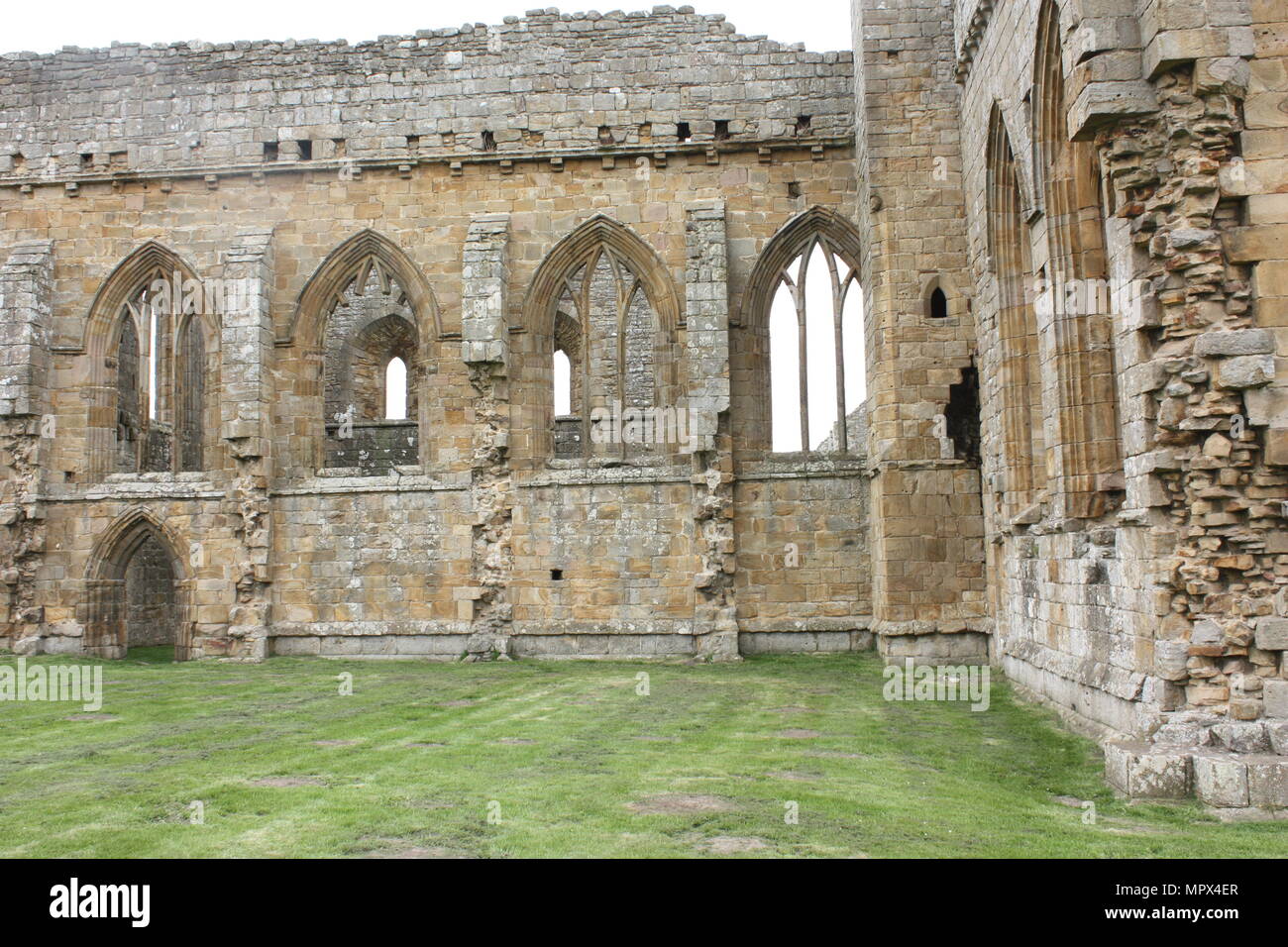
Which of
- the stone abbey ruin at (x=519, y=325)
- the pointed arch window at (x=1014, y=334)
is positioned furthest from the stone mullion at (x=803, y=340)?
the pointed arch window at (x=1014, y=334)

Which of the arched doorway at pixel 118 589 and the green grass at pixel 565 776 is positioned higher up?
the arched doorway at pixel 118 589

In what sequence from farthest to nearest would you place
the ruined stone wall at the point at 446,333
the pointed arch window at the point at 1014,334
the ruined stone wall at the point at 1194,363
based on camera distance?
the ruined stone wall at the point at 446,333
the pointed arch window at the point at 1014,334
the ruined stone wall at the point at 1194,363

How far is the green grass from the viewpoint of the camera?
559 cm

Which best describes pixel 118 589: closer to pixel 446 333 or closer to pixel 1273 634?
pixel 446 333

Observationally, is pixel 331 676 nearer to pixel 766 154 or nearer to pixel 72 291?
pixel 72 291

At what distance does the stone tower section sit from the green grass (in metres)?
1.59

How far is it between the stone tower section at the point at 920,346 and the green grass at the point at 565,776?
5.21 ft

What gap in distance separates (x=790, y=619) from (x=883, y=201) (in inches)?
225

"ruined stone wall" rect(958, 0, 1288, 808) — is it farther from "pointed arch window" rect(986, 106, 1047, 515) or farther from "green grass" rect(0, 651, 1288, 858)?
"pointed arch window" rect(986, 106, 1047, 515)

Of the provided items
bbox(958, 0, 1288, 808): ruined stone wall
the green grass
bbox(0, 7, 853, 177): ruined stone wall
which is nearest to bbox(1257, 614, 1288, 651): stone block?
bbox(958, 0, 1288, 808): ruined stone wall

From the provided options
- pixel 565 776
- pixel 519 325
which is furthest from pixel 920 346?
pixel 565 776

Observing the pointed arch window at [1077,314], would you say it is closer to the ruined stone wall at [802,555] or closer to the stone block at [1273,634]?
the stone block at [1273,634]

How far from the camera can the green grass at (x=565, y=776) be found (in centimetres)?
559

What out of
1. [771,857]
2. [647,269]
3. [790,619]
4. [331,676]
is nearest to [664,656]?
[790,619]
